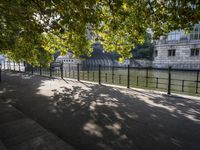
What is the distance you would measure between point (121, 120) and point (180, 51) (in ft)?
125

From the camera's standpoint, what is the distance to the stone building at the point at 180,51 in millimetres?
36250

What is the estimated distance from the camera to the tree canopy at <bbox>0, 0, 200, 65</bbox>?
5984 mm

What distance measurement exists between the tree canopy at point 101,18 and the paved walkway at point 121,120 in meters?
3.09

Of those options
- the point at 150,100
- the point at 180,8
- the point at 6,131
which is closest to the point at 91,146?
the point at 6,131

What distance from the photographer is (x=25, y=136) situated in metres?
4.16

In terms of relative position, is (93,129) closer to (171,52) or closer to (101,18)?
(101,18)

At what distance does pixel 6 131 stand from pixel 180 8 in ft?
21.7

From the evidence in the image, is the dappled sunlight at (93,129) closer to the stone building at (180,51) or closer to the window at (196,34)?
the stone building at (180,51)

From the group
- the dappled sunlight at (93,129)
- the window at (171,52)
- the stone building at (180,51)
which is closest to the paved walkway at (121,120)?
the dappled sunlight at (93,129)

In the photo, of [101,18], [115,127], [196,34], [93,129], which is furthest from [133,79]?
[196,34]

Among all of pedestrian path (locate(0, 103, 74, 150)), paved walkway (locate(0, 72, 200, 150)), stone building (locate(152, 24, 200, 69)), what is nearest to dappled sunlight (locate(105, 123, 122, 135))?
paved walkway (locate(0, 72, 200, 150))

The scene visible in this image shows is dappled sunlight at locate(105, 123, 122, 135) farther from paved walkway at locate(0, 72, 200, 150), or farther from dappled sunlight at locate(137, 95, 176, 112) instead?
dappled sunlight at locate(137, 95, 176, 112)

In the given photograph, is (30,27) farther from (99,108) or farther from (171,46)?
(171,46)

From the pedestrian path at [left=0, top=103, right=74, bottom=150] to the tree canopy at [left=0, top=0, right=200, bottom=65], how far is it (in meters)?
3.69
